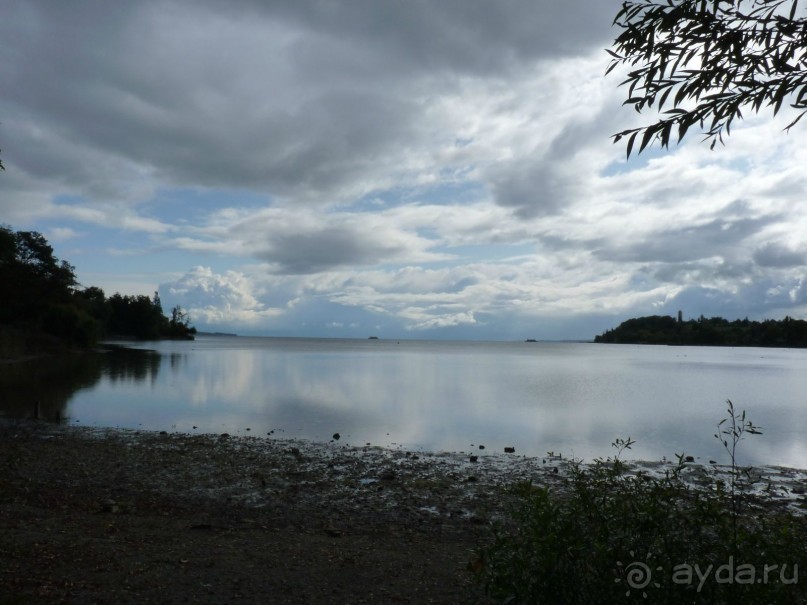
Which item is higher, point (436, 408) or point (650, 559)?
point (650, 559)

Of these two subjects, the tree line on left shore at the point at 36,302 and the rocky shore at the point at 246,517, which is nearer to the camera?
the rocky shore at the point at 246,517

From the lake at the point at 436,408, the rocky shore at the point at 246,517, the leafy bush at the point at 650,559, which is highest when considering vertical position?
the leafy bush at the point at 650,559

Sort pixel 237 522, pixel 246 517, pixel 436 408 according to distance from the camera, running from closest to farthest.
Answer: pixel 237 522, pixel 246 517, pixel 436 408

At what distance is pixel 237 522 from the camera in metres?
10.9

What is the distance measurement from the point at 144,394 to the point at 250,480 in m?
27.8

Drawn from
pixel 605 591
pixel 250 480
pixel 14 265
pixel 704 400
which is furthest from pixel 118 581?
pixel 14 265

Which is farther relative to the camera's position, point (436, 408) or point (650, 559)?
point (436, 408)

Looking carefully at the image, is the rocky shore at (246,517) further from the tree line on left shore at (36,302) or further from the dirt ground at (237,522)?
the tree line on left shore at (36,302)

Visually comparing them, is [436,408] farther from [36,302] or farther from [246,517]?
[36,302]

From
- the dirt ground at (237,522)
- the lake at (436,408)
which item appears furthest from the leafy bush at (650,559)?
the lake at (436,408)

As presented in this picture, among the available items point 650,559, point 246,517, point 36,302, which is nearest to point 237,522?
point 246,517

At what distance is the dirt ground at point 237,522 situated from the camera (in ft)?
23.4

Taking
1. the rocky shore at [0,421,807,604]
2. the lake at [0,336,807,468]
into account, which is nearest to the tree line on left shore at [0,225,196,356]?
the lake at [0,336,807,468]

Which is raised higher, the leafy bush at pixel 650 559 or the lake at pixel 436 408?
the leafy bush at pixel 650 559
